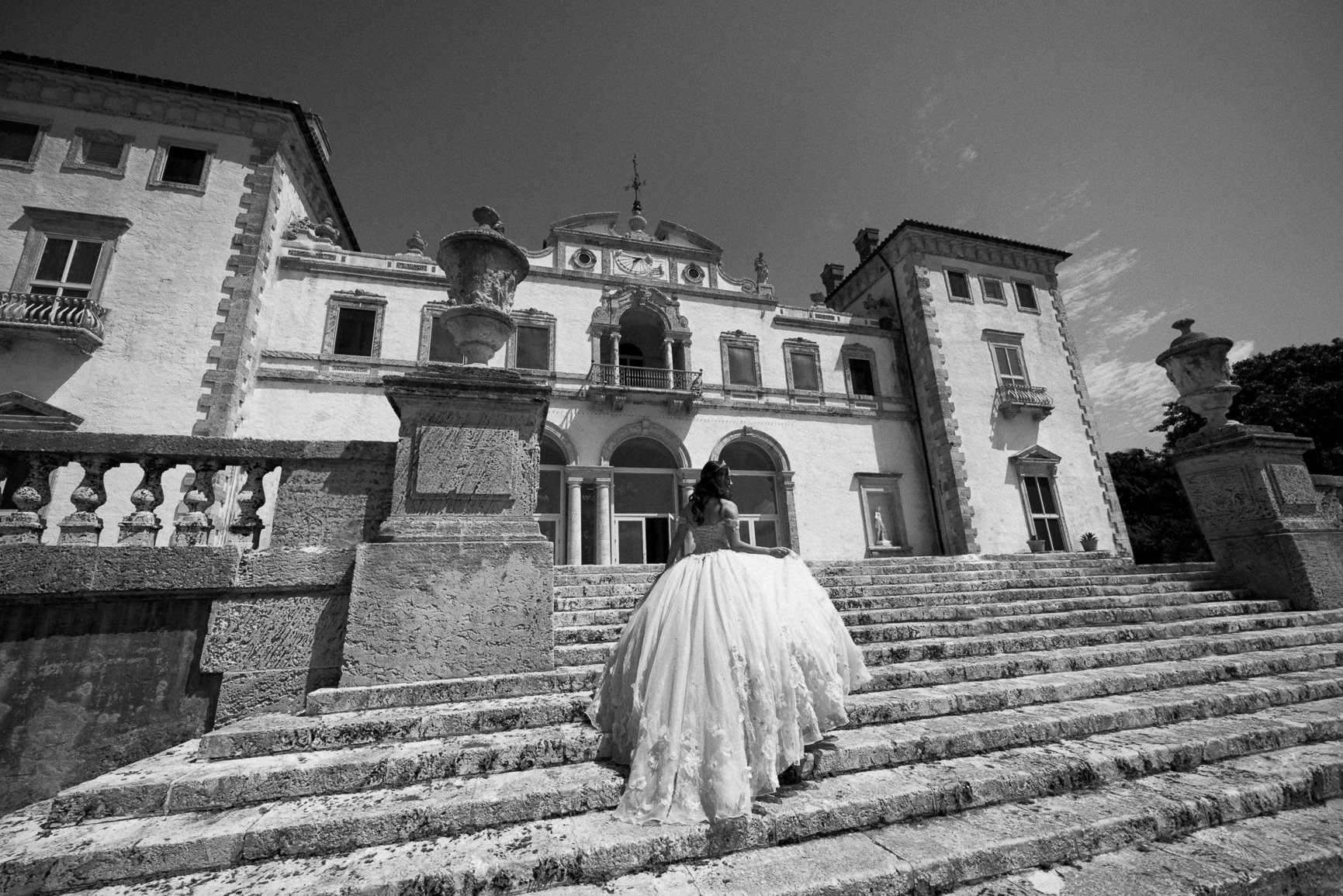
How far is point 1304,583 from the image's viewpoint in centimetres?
642

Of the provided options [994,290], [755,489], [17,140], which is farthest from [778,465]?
[17,140]

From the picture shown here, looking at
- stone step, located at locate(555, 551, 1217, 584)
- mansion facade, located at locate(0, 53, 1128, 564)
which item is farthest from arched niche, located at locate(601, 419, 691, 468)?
stone step, located at locate(555, 551, 1217, 584)

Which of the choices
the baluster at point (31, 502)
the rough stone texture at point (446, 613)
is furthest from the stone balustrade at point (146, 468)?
the rough stone texture at point (446, 613)

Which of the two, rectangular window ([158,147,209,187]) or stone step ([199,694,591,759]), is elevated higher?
rectangular window ([158,147,209,187])

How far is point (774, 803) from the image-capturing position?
94.3 inches

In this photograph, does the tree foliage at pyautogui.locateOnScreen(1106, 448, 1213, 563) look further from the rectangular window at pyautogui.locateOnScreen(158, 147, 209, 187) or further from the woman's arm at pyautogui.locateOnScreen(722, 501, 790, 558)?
the rectangular window at pyautogui.locateOnScreen(158, 147, 209, 187)

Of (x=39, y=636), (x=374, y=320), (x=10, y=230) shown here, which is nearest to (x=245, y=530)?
(x=39, y=636)

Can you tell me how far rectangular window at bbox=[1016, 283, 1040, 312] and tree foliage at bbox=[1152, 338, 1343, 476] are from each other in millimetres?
7865

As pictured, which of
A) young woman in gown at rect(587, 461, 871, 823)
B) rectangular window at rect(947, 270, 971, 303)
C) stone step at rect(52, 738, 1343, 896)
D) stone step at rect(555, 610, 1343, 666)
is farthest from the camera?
rectangular window at rect(947, 270, 971, 303)

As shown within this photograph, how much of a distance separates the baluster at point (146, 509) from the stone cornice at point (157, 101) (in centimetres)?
1284

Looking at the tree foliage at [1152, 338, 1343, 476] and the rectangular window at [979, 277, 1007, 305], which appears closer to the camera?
the rectangular window at [979, 277, 1007, 305]

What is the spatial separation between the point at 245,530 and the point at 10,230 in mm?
13173

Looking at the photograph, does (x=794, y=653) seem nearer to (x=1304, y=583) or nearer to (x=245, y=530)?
(x=245, y=530)

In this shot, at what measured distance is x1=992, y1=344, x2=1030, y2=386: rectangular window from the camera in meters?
16.6
